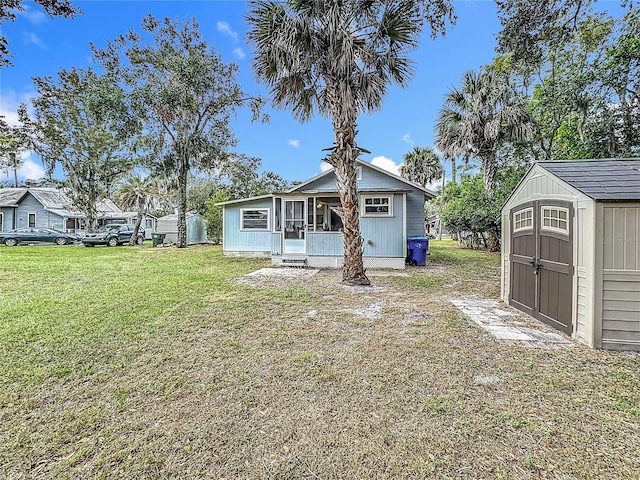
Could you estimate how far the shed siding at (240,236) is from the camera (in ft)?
51.3

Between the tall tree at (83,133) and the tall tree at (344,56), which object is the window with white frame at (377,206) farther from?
the tall tree at (83,133)

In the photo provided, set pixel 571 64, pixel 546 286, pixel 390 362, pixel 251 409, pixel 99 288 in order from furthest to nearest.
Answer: pixel 571 64 → pixel 99 288 → pixel 546 286 → pixel 390 362 → pixel 251 409

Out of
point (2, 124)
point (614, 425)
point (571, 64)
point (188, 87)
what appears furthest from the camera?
point (188, 87)

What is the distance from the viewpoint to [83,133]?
21.4 meters

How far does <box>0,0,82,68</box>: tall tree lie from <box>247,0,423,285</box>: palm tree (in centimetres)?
425

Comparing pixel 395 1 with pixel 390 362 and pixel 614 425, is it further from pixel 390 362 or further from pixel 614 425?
pixel 614 425

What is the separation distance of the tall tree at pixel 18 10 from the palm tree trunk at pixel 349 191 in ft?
17.5

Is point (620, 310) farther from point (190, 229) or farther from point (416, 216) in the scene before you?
point (190, 229)

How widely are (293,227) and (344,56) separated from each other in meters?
6.66

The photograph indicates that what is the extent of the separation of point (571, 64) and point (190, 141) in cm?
1974

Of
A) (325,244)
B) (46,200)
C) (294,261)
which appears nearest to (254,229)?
(294,261)

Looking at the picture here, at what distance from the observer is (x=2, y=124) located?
1240 centimetres

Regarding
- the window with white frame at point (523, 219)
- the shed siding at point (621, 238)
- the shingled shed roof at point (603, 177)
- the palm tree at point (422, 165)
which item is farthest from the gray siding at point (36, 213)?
the shed siding at point (621, 238)

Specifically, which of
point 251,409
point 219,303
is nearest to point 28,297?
point 219,303
